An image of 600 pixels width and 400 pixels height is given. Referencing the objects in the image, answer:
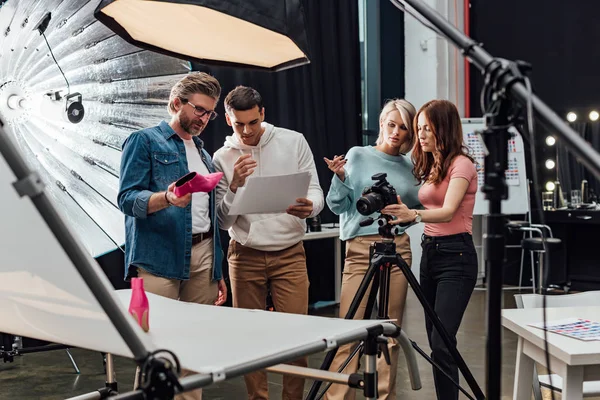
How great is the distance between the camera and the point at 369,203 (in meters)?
2.33

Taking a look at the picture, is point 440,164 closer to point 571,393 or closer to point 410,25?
point 571,393

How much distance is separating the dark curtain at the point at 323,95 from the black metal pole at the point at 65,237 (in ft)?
14.4

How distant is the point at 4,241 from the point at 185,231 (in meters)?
1.33

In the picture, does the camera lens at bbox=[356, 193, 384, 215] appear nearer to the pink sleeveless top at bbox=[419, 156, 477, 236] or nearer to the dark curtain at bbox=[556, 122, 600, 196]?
the pink sleeveless top at bbox=[419, 156, 477, 236]

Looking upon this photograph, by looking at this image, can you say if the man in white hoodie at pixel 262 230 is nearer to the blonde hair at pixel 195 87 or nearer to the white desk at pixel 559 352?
the blonde hair at pixel 195 87

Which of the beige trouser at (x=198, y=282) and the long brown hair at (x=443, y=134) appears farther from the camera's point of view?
the long brown hair at (x=443, y=134)

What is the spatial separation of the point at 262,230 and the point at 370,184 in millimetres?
486

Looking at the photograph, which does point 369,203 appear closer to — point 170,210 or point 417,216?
point 417,216

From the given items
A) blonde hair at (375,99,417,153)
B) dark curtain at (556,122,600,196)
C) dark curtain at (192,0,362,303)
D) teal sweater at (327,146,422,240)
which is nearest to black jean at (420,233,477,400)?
teal sweater at (327,146,422,240)

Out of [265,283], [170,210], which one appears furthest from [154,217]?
[265,283]

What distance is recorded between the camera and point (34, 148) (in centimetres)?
373

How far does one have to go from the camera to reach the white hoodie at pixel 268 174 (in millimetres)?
2705

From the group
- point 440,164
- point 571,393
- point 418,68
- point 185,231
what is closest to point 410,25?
point 418,68

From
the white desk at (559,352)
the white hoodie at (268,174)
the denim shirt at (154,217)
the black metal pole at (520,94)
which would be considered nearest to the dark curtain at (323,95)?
the white hoodie at (268,174)
